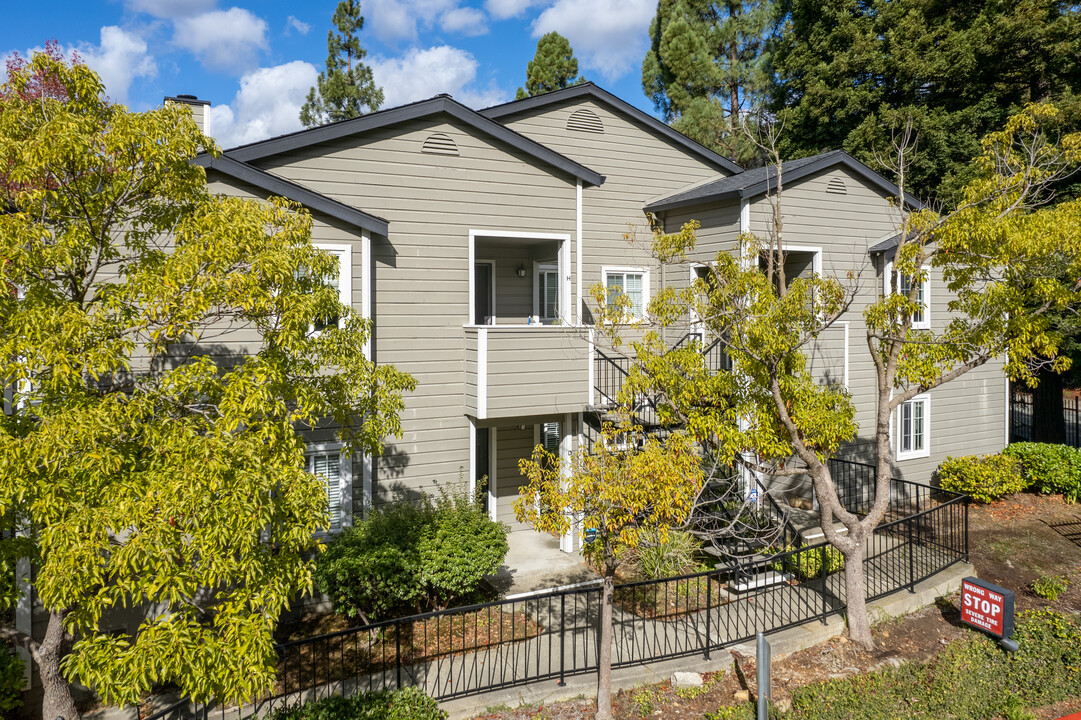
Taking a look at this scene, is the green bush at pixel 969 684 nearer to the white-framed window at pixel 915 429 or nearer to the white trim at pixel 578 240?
the white-framed window at pixel 915 429

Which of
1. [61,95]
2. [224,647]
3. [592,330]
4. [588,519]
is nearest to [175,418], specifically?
[224,647]

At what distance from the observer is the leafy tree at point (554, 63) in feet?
101

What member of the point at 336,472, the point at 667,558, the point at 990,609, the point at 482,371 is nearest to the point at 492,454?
the point at 482,371

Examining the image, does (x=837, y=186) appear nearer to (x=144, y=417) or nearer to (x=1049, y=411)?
(x=1049, y=411)

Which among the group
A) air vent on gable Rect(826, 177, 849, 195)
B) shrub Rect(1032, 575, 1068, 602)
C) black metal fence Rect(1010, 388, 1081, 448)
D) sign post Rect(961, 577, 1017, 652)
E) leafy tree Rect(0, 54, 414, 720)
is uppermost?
air vent on gable Rect(826, 177, 849, 195)

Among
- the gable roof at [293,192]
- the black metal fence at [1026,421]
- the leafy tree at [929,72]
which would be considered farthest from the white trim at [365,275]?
the black metal fence at [1026,421]

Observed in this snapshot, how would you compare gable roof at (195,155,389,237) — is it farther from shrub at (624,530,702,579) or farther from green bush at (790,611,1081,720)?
green bush at (790,611,1081,720)

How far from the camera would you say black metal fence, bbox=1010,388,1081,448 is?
75.1 feet

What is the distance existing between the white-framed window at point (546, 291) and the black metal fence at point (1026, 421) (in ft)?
58.4

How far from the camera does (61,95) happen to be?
16672 millimetres

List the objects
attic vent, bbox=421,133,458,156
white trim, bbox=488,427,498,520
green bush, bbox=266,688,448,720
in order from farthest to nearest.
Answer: white trim, bbox=488,427,498,520 → attic vent, bbox=421,133,458,156 → green bush, bbox=266,688,448,720

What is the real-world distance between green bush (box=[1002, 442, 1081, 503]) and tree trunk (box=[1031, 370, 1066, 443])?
3911mm

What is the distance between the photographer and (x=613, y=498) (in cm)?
715

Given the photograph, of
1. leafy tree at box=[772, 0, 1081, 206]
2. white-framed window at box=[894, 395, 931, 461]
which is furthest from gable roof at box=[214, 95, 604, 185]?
leafy tree at box=[772, 0, 1081, 206]
